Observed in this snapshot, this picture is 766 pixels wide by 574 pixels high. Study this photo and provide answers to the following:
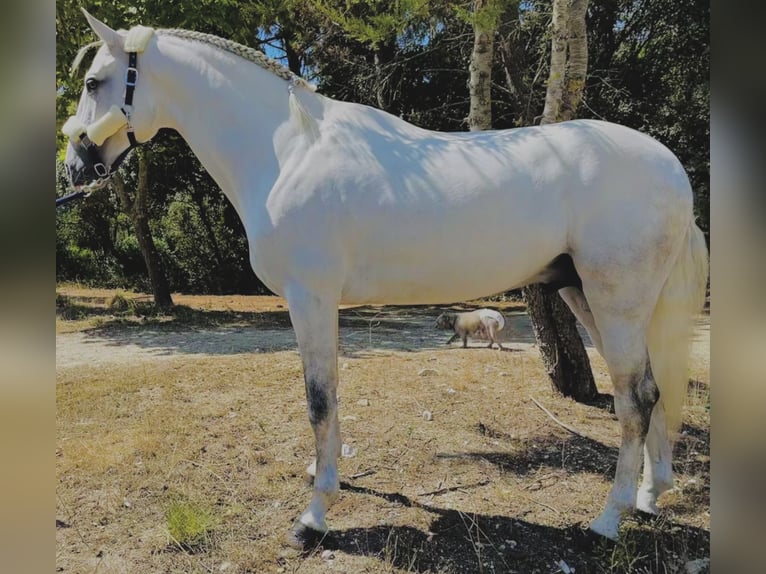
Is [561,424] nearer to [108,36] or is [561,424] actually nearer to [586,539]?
[586,539]

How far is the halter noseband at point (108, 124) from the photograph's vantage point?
2500 mm

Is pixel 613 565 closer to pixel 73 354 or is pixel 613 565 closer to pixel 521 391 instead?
A: pixel 521 391

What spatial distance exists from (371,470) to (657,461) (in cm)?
162

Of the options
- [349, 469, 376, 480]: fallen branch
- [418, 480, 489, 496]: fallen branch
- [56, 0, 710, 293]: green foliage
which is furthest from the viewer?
[56, 0, 710, 293]: green foliage

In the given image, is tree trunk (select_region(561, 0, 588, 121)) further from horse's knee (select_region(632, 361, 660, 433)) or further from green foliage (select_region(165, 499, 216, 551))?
green foliage (select_region(165, 499, 216, 551))

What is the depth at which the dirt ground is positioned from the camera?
247 cm

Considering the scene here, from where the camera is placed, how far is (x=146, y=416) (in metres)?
4.43

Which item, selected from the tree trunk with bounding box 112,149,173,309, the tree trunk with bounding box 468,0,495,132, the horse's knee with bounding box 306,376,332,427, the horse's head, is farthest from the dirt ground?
the tree trunk with bounding box 112,149,173,309

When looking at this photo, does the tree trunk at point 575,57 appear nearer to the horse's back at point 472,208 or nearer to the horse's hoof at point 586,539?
the horse's back at point 472,208

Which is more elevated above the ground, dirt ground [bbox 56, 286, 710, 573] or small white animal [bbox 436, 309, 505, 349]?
small white animal [bbox 436, 309, 505, 349]

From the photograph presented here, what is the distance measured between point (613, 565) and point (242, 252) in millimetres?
14201

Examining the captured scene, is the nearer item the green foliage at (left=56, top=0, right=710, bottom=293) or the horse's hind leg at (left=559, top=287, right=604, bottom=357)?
the horse's hind leg at (left=559, top=287, right=604, bottom=357)
